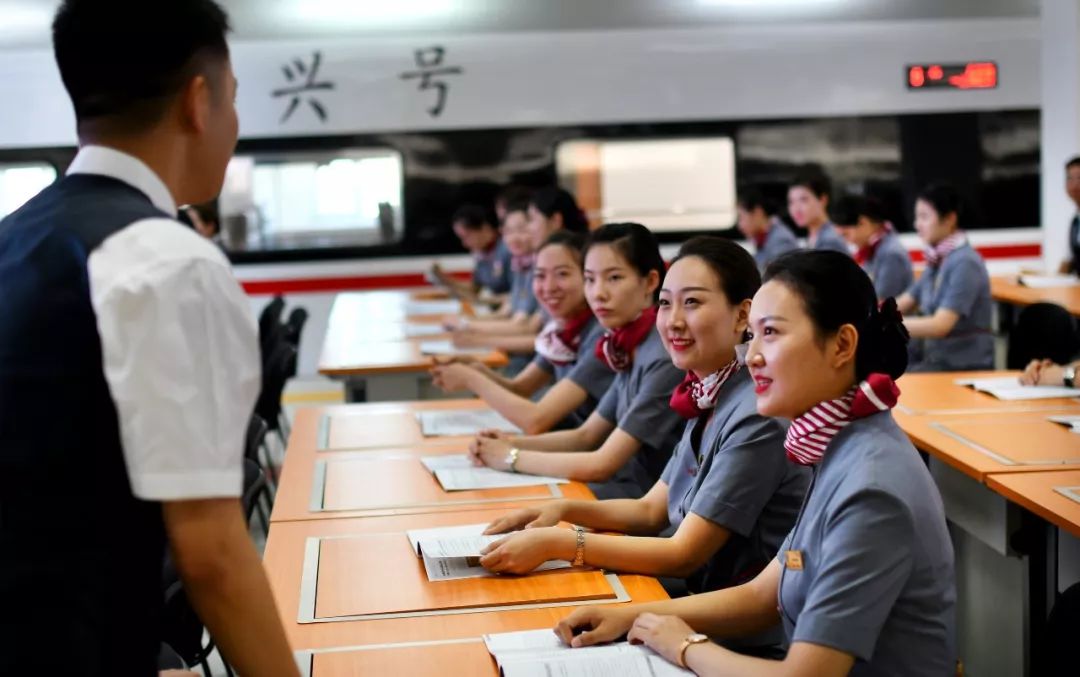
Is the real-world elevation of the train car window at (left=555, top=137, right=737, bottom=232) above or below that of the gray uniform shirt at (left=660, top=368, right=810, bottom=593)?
above

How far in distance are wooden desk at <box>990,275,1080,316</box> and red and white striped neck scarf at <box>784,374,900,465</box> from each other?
4494 millimetres

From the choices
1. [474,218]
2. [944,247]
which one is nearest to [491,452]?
[944,247]

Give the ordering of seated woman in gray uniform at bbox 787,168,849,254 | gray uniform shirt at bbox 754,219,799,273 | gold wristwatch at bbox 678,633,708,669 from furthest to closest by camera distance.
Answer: gray uniform shirt at bbox 754,219,799,273 → seated woman in gray uniform at bbox 787,168,849,254 → gold wristwatch at bbox 678,633,708,669

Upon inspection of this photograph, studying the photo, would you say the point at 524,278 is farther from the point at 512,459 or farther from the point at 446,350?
the point at 512,459

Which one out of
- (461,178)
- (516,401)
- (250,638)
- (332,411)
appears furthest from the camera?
(461,178)

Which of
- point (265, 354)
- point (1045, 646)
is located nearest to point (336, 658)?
point (1045, 646)

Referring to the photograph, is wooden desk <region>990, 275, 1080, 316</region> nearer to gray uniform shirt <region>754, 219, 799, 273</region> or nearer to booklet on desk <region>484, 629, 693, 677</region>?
gray uniform shirt <region>754, 219, 799, 273</region>

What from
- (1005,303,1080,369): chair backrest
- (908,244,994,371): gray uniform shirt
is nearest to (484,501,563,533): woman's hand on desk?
(1005,303,1080,369): chair backrest

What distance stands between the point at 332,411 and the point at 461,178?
4902mm

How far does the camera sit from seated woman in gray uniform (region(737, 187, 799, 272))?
8.18 meters

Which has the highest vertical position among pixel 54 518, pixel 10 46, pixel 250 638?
pixel 10 46

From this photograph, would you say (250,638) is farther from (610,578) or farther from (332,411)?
(332,411)

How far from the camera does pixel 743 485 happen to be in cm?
233

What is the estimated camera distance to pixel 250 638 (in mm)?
1297
